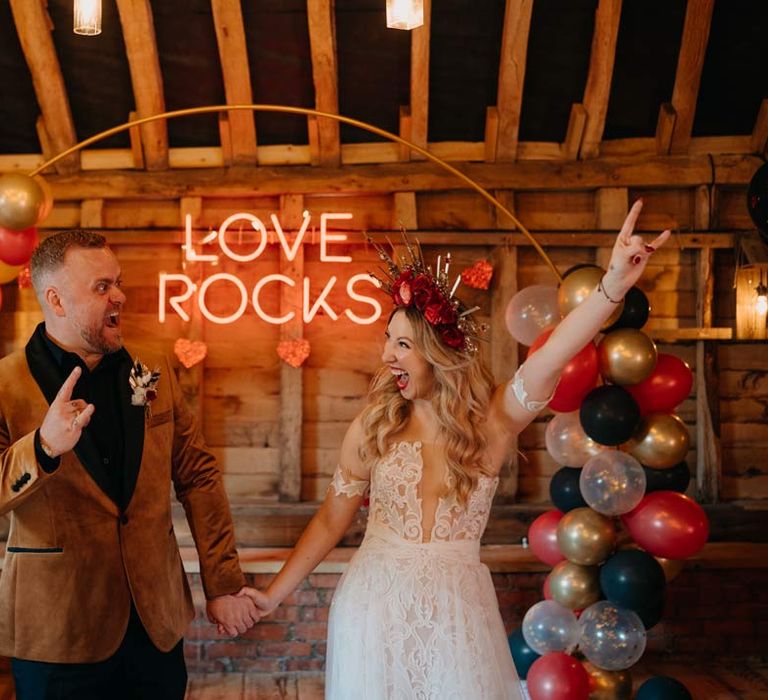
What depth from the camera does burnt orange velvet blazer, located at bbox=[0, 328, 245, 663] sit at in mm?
2650

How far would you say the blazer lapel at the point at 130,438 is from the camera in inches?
109

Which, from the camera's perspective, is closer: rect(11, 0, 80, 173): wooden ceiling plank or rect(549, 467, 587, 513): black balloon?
rect(549, 467, 587, 513): black balloon

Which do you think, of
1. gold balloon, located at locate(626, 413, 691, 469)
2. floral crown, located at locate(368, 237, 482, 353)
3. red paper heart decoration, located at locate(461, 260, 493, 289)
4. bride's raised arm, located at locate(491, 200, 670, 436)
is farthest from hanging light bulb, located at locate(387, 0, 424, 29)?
red paper heart decoration, located at locate(461, 260, 493, 289)

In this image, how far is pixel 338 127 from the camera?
18.5 feet

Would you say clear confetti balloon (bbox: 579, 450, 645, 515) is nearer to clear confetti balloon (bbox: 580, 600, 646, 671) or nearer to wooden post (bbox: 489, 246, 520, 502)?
clear confetti balloon (bbox: 580, 600, 646, 671)

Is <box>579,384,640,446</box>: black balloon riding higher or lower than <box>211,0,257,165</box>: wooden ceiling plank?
lower

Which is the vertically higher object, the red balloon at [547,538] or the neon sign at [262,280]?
the neon sign at [262,280]

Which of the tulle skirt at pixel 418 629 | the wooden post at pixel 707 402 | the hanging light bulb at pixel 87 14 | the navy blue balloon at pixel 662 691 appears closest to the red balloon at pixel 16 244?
the hanging light bulb at pixel 87 14

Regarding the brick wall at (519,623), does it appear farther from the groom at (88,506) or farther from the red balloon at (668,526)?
the groom at (88,506)

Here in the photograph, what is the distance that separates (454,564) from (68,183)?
155 inches

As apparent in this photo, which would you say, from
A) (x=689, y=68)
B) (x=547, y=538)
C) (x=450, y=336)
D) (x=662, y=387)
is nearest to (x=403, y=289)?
(x=450, y=336)

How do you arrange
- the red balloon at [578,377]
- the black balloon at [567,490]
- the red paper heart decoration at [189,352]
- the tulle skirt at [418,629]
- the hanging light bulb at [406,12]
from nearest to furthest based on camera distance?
the tulle skirt at [418,629]
the hanging light bulb at [406,12]
the red balloon at [578,377]
the black balloon at [567,490]
the red paper heart decoration at [189,352]

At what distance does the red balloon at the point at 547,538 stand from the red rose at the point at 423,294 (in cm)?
186

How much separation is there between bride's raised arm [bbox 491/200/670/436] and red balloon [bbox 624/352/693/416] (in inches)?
55.8
